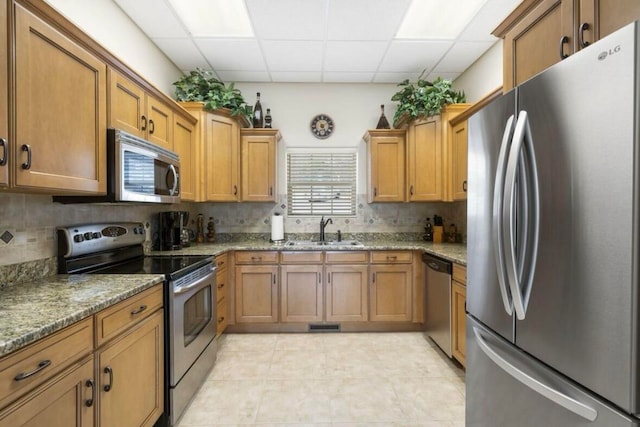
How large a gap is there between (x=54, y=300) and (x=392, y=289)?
8.81ft

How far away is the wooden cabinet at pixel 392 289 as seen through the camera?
10.4 feet

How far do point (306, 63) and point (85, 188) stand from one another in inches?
96.9

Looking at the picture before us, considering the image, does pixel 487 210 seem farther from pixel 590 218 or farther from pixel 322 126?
pixel 322 126

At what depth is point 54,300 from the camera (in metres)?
1.27

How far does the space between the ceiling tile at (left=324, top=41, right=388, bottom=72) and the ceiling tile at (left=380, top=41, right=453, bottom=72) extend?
0.10m

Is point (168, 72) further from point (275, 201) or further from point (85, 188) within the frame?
point (85, 188)

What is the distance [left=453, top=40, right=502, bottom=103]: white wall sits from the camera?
285cm

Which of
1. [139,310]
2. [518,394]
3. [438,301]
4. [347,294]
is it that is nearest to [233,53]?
[139,310]

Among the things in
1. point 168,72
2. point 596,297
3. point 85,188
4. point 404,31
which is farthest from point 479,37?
point 85,188

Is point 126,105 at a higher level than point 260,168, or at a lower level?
higher

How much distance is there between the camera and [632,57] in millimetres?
766

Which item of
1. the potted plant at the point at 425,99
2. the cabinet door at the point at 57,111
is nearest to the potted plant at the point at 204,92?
the cabinet door at the point at 57,111

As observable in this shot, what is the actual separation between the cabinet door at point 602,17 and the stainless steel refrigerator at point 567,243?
326mm

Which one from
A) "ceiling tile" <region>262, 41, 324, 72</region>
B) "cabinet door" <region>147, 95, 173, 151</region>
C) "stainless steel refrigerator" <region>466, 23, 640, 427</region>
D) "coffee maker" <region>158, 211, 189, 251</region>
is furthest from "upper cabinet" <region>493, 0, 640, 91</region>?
"coffee maker" <region>158, 211, 189, 251</region>
